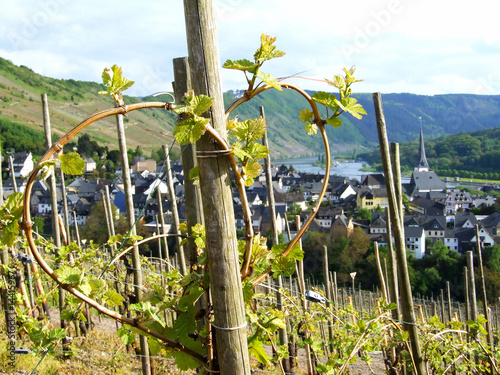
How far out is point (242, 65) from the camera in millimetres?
1392

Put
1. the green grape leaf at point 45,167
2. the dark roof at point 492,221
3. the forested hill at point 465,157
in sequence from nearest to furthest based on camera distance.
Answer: the green grape leaf at point 45,167 → the dark roof at point 492,221 → the forested hill at point 465,157

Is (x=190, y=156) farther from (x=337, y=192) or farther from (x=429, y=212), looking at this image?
(x=337, y=192)

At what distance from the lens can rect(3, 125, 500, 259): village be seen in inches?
1634

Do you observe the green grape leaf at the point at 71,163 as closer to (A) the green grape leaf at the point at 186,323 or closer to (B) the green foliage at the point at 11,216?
(B) the green foliage at the point at 11,216

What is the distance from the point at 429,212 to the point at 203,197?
55972mm

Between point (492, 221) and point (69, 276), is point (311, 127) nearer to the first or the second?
point (69, 276)

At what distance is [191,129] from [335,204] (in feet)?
198

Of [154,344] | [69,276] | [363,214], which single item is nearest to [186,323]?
[154,344]

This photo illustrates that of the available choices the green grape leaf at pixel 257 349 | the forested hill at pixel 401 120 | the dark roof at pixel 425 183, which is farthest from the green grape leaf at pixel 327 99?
the forested hill at pixel 401 120

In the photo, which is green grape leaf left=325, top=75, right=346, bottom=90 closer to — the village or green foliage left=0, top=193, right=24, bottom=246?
green foliage left=0, top=193, right=24, bottom=246

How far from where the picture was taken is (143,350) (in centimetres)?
→ 375

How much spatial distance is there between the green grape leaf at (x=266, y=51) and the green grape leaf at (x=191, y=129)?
26cm

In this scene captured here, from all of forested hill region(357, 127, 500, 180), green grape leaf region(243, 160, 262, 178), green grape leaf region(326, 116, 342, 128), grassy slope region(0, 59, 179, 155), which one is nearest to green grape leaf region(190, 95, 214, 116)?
green grape leaf region(243, 160, 262, 178)

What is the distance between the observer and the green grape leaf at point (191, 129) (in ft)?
4.29
